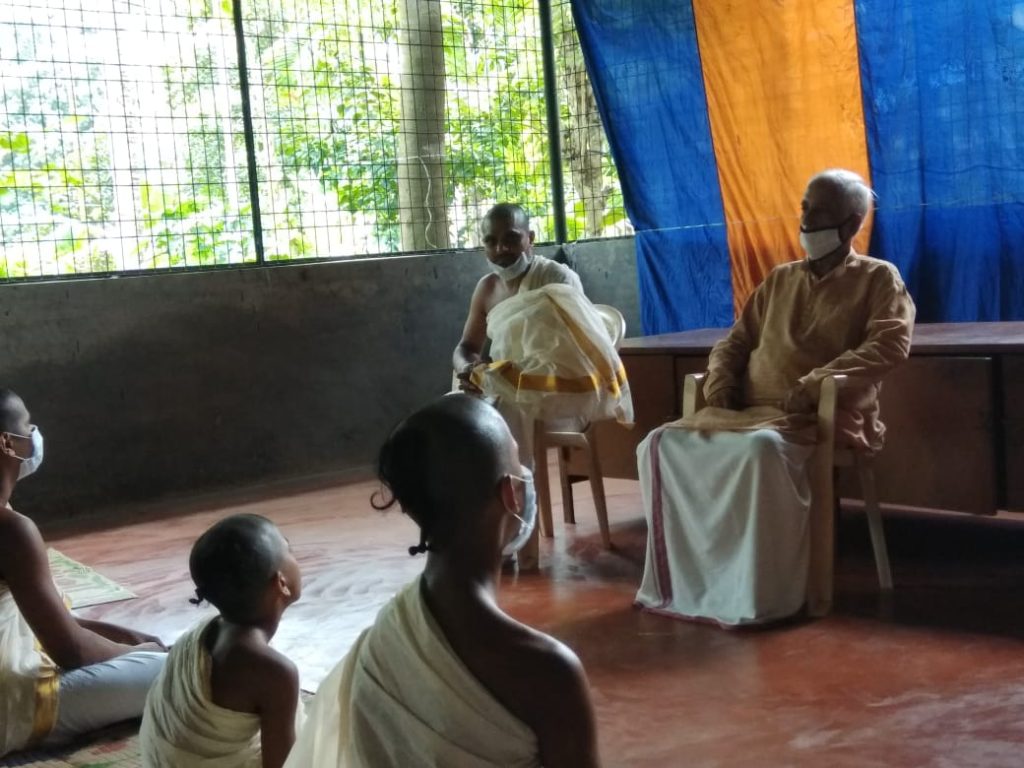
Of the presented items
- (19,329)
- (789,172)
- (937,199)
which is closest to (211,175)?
(19,329)

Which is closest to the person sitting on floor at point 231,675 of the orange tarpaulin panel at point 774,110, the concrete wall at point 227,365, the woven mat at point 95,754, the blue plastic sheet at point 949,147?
the woven mat at point 95,754

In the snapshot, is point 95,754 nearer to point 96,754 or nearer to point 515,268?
point 96,754

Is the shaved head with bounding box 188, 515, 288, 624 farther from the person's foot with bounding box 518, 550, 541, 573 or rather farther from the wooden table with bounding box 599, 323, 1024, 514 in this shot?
the wooden table with bounding box 599, 323, 1024, 514

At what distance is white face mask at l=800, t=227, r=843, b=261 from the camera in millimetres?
3662

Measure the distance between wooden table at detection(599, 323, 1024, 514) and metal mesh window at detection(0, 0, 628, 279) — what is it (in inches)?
145

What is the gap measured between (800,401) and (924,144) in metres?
1.95

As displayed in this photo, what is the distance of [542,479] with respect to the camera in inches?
171

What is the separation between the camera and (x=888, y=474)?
3.91m

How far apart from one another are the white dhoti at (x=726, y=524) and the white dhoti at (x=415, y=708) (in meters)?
2.08

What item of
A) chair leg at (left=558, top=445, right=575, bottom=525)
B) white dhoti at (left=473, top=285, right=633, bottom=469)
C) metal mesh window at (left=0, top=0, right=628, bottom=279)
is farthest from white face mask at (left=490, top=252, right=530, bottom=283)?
metal mesh window at (left=0, top=0, right=628, bottom=279)

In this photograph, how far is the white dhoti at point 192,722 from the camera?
1.99 m

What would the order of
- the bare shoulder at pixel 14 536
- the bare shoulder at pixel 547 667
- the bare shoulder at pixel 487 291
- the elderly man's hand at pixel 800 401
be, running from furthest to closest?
1. the bare shoulder at pixel 487 291
2. the elderly man's hand at pixel 800 401
3. the bare shoulder at pixel 14 536
4. the bare shoulder at pixel 547 667

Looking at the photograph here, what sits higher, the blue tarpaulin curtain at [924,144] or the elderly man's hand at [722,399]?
the blue tarpaulin curtain at [924,144]

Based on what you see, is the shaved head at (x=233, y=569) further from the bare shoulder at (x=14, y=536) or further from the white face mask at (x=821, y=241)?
the white face mask at (x=821, y=241)
